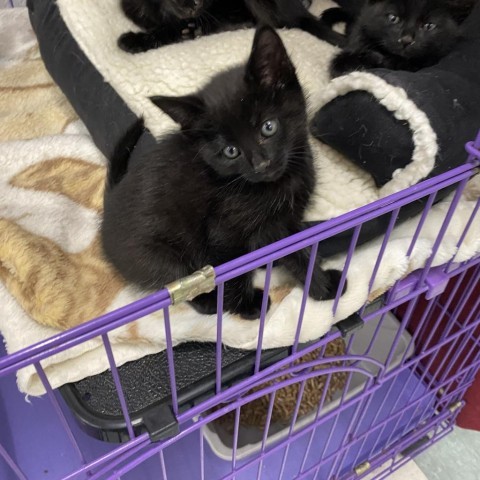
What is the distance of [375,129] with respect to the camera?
3.04 feet

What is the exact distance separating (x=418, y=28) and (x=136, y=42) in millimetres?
699

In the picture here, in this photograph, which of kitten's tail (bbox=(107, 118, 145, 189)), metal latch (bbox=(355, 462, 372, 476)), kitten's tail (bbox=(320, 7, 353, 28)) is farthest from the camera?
kitten's tail (bbox=(320, 7, 353, 28))

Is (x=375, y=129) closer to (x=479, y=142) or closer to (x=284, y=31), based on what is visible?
(x=479, y=142)

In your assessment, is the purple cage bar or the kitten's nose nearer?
the purple cage bar

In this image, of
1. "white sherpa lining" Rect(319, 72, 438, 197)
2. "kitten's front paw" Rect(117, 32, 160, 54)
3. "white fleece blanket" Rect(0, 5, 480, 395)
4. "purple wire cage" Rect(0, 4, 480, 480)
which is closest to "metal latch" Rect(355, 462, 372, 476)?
"purple wire cage" Rect(0, 4, 480, 480)

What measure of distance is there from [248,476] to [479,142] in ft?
3.08

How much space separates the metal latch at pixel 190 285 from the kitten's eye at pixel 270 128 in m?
0.36

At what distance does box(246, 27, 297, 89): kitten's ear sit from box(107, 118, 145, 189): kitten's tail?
12.8 inches

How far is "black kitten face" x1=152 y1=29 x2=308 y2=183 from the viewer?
81 cm

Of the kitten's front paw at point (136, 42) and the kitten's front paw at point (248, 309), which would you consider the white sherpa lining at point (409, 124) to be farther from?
the kitten's front paw at point (136, 42)

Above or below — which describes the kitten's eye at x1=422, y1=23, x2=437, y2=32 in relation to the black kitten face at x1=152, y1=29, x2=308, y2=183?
above

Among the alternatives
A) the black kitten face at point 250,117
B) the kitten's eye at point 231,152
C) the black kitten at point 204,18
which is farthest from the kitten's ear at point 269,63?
the black kitten at point 204,18

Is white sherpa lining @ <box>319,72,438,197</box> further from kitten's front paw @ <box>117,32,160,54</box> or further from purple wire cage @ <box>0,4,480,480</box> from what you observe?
kitten's front paw @ <box>117,32,160,54</box>

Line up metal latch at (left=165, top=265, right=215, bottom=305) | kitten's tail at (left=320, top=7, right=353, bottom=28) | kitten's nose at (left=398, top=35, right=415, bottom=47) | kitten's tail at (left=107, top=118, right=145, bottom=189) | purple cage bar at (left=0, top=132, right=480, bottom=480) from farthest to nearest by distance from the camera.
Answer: kitten's tail at (left=320, top=7, right=353, bottom=28)
kitten's nose at (left=398, top=35, right=415, bottom=47)
kitten's tail at (left=107, top=118, right=145, bottom=189)
purple cage bar at (left=0, top=132, right=480, bottom=480)
metal latch at (left=165, top=265, right=215, bottom=305)
